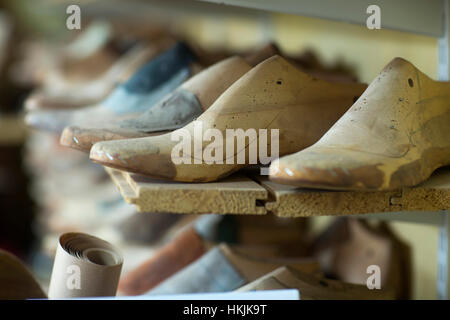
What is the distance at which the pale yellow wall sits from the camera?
105 centimetres

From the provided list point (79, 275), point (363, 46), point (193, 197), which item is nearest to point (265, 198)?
point (193, 197)

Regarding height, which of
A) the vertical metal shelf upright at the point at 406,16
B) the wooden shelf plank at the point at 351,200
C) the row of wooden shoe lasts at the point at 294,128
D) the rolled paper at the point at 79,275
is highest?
the vertical metal shelf upright at the point at 406,16

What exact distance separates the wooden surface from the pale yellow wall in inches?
18.1

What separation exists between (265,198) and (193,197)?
6 centimetres

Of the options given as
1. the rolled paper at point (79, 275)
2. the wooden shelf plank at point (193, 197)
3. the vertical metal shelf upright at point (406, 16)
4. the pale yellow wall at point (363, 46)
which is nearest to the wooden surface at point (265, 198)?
the wooden shelf plank at point (193, 197)

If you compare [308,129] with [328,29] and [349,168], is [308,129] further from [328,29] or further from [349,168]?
[328,29]

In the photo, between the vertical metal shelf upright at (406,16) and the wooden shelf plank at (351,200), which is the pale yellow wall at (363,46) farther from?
the wooden shelf plank at (351,200)

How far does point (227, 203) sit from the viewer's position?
1.79 ft

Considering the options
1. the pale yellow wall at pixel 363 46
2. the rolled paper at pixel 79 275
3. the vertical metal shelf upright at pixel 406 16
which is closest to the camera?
the rolled paper at pixel 79 275

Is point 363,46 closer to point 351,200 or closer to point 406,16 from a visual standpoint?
point 406,16

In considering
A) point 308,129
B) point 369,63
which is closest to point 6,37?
point 369,63

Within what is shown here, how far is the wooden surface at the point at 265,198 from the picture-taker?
1.75 ft

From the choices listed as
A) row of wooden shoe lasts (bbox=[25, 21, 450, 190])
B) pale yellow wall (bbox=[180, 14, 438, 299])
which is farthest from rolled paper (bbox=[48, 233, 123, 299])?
pale yellow wall (bbox=[180, 14, 438, 299])
